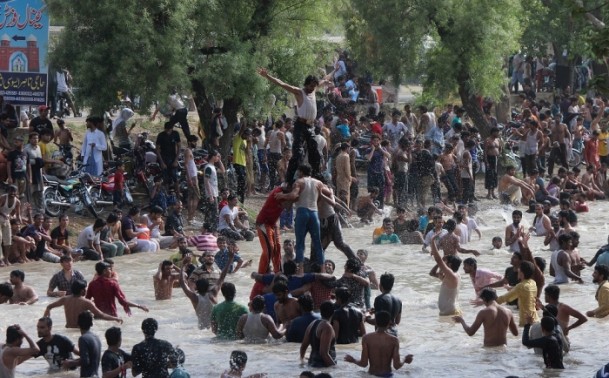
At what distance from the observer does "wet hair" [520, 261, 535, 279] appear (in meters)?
17.4

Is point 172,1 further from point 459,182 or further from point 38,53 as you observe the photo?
point 459,182

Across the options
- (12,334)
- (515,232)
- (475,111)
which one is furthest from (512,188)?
(12,334)

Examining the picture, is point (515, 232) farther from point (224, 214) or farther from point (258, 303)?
point (258, 303)

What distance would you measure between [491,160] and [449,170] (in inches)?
67.2

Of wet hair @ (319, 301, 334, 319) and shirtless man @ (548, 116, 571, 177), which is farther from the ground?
shirtless man @ (548, 116, 571, 177)

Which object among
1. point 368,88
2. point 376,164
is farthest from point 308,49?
point 368,88

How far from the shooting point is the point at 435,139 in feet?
104

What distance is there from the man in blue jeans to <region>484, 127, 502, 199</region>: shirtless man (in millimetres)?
13027

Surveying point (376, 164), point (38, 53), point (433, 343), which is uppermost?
point (38, 53)

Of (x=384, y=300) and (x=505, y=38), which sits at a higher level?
(x=505, y=38)

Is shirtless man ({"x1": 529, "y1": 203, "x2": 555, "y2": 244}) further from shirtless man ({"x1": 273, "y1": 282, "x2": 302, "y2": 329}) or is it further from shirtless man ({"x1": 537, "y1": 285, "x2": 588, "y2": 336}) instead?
shirtless man ({"x1": 273, "y1": 282, "x2": 302, "y2": 329})

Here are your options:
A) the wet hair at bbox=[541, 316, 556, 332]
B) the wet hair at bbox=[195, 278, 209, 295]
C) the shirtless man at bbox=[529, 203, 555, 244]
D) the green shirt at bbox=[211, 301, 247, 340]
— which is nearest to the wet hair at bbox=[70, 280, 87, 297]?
the wet hair at bbox=[195, 278, 209, 295]

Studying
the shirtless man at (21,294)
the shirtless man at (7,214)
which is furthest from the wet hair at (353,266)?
the shirtless man at (7,214)

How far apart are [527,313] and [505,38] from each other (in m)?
15.6
